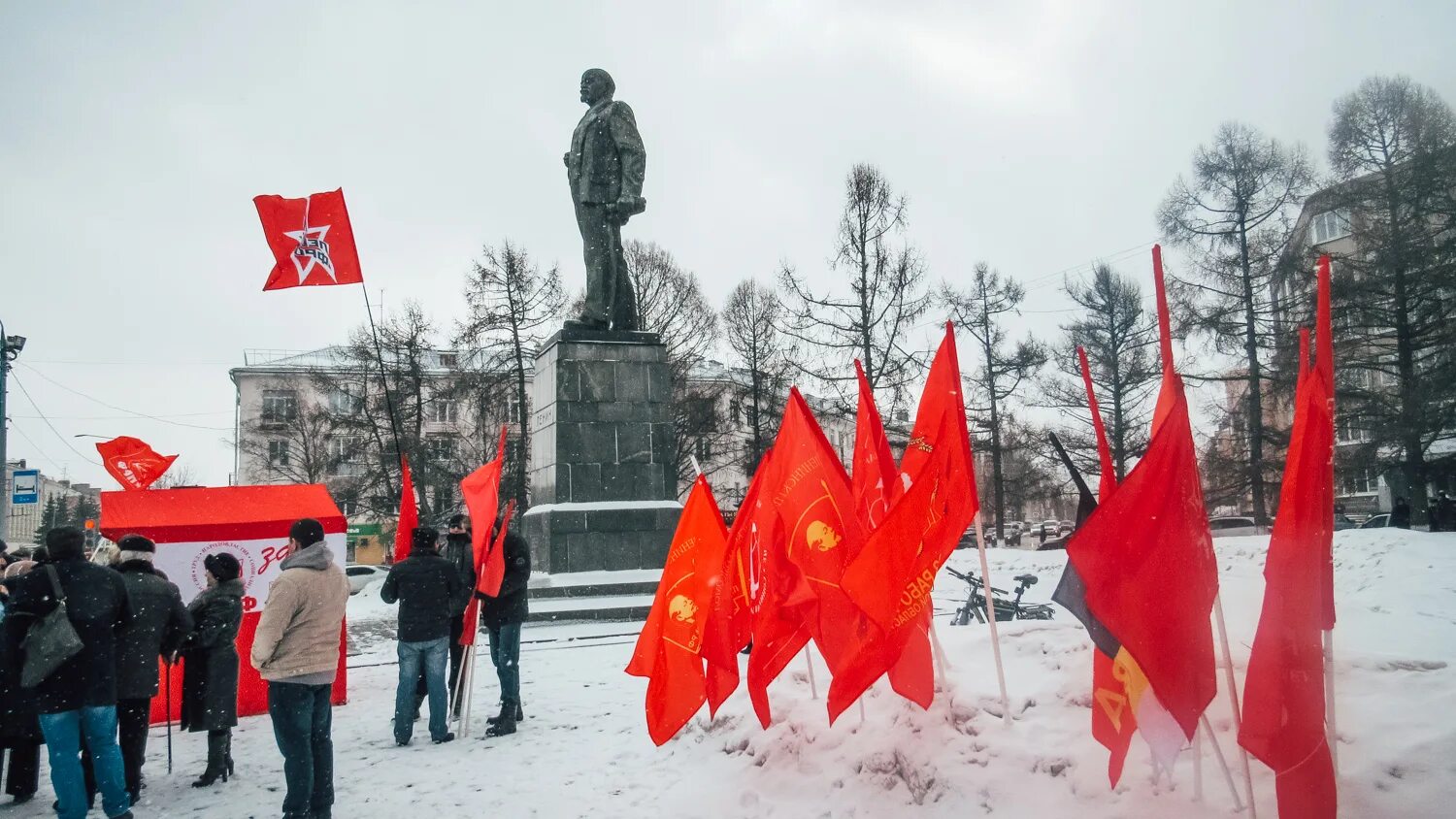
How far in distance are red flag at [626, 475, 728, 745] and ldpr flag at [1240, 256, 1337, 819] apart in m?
3.10

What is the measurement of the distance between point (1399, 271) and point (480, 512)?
888 inches

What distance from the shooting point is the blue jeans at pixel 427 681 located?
23.1 feet

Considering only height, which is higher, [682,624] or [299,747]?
[682,624]

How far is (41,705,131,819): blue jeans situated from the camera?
5230 mm

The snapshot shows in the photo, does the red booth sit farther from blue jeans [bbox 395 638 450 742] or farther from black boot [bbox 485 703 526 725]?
black boot [bbox 485 703 526 725]

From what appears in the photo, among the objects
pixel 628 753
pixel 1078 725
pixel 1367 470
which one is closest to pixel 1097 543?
pixel 1078 725

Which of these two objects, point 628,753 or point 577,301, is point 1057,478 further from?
point 628,753

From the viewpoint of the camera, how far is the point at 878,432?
19.3ft

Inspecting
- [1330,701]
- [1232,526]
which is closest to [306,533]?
[1330,701]

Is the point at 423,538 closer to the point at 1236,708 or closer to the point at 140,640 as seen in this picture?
the point at 140,640

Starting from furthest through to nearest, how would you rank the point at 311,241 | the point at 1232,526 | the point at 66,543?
the point at 1232,526 < the point at 311,241 < the point at 66,543

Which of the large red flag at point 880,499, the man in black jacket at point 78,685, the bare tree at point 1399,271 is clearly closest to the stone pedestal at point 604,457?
the large red flag at point 880,499

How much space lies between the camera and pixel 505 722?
23.8 ft

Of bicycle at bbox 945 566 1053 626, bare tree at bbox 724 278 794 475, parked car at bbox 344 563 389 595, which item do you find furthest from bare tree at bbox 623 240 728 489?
bicycle at bbox 945 566 1053 626
